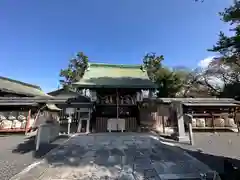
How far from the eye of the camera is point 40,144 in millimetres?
6277

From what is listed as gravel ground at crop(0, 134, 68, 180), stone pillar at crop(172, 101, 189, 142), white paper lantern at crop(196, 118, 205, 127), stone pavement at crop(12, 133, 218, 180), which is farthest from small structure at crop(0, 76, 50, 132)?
white paper lantern at crop(196, 118, 205, 127)

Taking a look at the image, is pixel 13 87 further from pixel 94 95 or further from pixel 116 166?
pixel 116 166

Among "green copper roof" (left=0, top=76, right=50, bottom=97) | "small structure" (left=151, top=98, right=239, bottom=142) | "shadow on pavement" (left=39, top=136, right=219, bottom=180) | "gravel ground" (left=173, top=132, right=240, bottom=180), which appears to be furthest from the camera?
"green copper roof" (left=0, top=76, right=50, bottom=97)

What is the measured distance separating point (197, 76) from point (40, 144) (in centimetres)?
2415

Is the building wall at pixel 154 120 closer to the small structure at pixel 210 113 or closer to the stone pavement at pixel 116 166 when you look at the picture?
the small structure at pixel 210 113

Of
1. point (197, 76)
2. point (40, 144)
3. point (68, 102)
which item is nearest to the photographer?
point (40, 144)

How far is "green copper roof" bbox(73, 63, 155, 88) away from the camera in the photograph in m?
10.4

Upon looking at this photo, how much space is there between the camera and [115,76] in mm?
13234

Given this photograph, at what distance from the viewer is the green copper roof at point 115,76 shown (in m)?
10.4

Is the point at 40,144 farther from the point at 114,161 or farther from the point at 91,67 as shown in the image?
the point at 91,67

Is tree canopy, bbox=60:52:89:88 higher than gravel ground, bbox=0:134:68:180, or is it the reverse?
tree canopy, bbox=60:52:89:88

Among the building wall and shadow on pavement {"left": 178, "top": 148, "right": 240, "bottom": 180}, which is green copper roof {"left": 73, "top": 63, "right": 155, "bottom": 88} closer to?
the building wall

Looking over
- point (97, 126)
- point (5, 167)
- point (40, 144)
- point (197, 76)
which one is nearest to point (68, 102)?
point (97, 126)

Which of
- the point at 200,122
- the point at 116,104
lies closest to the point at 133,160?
the point at 200,122
